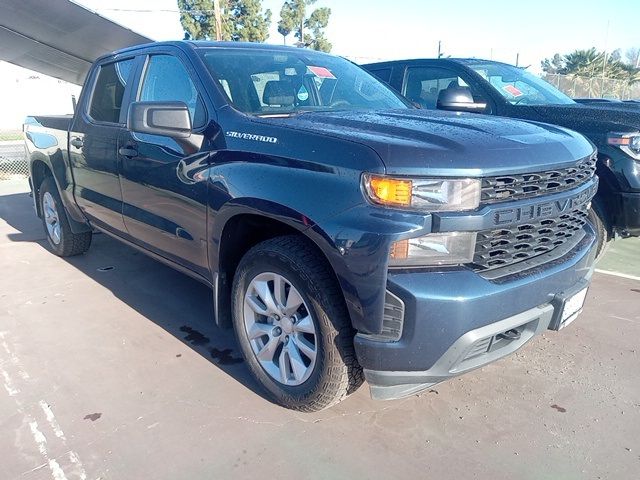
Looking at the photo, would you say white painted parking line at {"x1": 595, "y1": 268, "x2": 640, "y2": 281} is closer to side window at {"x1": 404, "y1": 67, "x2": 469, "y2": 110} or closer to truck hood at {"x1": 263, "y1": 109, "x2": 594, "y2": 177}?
side window at {"x1": 404, "y1": 67, "x2": 469, "y2": 110}

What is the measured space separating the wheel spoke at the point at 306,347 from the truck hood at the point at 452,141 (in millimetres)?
944

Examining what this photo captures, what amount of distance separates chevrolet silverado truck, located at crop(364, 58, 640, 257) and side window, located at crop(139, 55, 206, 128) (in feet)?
6.48

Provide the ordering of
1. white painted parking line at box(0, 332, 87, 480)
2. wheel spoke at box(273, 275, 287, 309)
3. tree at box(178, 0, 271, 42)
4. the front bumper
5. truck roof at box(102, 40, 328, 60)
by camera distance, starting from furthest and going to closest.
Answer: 1. tree at box(178, 0, 271, 42)
2. truck roof at box(102, 40, 328, 60)
3. wheel spoke at box(273, 275, 287, 309)
4. white painted parking line at box(0, 332, 87, 480)
5. the front bumper

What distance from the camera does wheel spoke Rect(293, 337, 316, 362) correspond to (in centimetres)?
243

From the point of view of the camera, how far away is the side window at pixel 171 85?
2943 mm

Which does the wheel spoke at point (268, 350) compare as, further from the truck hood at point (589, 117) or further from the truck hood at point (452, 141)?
the truck hood at point (589, 117)

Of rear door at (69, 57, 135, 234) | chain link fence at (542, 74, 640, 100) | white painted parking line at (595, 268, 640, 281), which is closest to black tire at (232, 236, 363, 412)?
rear door at (69, 57, 135, 234)

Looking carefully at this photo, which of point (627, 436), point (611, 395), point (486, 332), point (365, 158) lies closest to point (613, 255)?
point (611, 395)

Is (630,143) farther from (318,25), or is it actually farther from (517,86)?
(318,25)

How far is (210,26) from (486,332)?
2982 cm

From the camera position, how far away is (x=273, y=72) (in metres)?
3.26

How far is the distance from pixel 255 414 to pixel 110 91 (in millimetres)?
2792

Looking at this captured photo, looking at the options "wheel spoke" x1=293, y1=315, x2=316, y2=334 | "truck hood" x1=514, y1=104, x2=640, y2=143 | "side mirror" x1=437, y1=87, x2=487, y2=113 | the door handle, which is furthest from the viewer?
"truck hood" x1=514, y1=104, x2=640, y2=143

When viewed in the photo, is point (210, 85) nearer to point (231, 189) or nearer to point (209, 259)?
point (231, 189)
